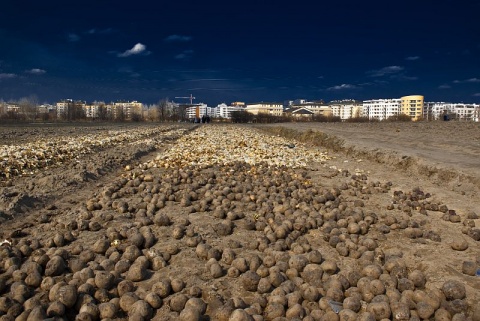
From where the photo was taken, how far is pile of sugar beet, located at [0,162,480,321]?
2768 millimetres

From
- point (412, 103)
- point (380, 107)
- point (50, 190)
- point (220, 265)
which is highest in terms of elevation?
point (412, 103)

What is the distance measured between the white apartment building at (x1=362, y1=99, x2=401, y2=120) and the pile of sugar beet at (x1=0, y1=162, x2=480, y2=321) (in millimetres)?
182793

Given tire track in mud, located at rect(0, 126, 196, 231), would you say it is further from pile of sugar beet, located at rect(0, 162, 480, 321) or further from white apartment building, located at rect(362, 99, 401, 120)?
white apartment building, located at rect(362, 99, 401, 120)

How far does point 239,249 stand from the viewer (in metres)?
3.92

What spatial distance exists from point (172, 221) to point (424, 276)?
2989 millimetres

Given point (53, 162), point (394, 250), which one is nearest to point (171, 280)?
point (394, 250)

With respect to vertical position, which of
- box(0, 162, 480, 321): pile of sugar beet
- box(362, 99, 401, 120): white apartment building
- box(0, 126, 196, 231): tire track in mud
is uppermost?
box(362, 99, 401, 120): white apartment building

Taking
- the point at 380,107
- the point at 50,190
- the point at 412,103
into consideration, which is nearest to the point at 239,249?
the point at 50,190

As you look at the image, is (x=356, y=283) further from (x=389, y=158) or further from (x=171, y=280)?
(x=389, y=158)

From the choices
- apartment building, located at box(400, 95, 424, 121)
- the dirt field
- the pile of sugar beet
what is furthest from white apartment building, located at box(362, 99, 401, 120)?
the pile of sugar beet

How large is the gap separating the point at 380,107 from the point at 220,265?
653ft

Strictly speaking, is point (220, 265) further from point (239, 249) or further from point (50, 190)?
point (50, 190)

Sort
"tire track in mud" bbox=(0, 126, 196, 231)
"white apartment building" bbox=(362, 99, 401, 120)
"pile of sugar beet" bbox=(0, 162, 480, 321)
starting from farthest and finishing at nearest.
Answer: "white apartment building" bbox=(362, 99, 401, 120) < "tire track in mud" bbox=(0, 126, 196, 231) < "pile of sugar beet" bbox=(0, 162, 480, 321)

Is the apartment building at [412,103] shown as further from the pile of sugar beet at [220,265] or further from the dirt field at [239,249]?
the pile of sugar beet at [220,265]
